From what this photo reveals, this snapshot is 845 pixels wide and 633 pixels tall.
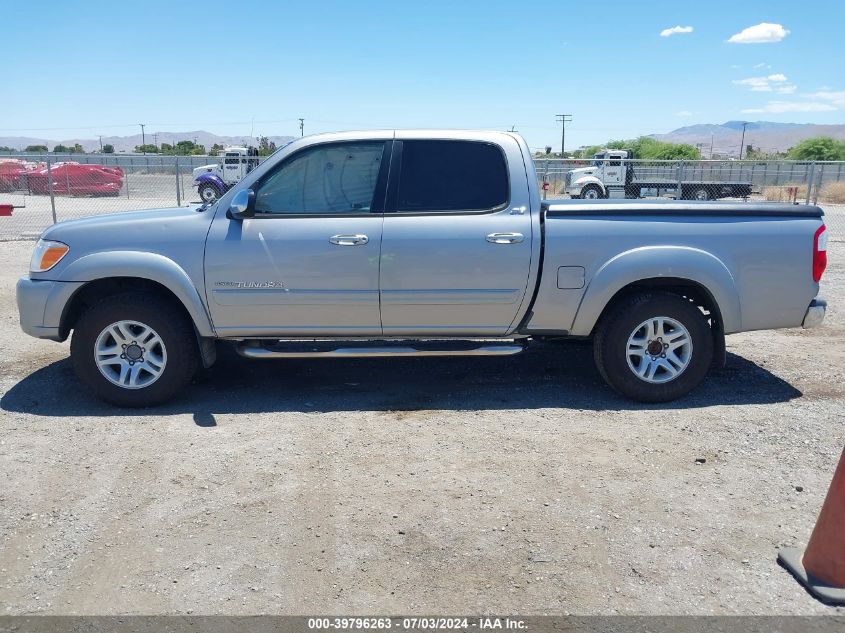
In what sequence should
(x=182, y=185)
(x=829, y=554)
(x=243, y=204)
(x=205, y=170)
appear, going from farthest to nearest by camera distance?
(x=205, y=170)
(x=182, y=185)
(x=243, y=204)
(x=829, y=554)

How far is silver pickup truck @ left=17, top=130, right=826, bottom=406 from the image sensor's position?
5215mm

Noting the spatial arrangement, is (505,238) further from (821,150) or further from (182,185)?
(821,150)

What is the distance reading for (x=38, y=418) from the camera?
5.18 meters

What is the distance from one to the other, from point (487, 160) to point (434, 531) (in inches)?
114

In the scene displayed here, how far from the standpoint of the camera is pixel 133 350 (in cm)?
532

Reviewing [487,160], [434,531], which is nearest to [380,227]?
[487,160]

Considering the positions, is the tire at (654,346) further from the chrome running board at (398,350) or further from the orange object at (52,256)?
the orange object at (52,256)

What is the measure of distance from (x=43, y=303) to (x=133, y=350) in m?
0.72

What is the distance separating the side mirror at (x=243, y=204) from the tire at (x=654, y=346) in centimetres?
272

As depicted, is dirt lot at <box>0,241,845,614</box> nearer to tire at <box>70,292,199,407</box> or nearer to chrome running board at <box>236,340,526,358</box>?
tire at <box>70,292,199,407</box>

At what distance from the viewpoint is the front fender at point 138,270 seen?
204 inches

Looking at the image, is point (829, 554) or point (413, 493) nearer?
point (829, 554)

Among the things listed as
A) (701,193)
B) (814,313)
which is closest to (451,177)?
(814,313)

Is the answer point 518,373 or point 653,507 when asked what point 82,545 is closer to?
point 653,507
